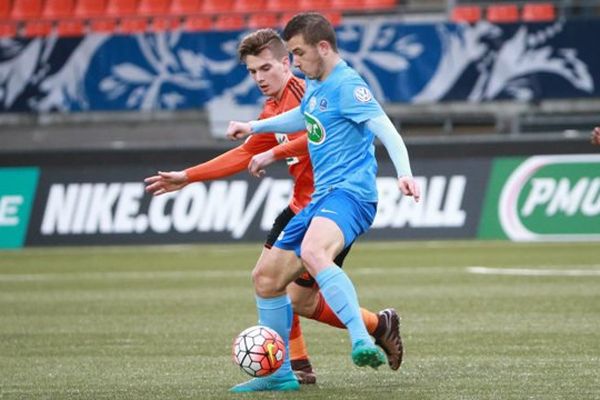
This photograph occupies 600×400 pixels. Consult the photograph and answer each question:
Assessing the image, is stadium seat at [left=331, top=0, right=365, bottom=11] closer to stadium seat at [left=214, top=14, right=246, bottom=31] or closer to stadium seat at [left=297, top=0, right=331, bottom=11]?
stadium seat at [left=297, top=0, right=331, bottom=11]

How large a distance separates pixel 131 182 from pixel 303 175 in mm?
12373

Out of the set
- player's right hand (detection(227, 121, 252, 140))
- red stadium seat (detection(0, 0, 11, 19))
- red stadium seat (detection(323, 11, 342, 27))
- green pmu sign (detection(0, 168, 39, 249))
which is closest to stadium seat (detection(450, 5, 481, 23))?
red stadium seat (detection(323, 11, 342, 27))

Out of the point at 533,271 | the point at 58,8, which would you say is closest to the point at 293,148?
the point at 533,271

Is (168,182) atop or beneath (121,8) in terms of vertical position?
beneath

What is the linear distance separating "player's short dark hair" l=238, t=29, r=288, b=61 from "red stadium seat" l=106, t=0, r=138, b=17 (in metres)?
18.0

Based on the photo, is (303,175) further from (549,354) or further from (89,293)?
(89,293)

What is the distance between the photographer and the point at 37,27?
25.3 metres

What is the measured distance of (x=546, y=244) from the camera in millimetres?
19250

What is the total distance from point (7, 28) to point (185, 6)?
355 centimetres

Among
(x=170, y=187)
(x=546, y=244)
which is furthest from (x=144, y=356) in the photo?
(x=546, y=244)

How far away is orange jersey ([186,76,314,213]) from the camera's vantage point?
326 inches

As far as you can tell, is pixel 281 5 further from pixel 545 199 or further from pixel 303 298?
pixel 303 298

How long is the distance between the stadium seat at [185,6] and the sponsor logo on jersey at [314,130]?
18242 millimetres

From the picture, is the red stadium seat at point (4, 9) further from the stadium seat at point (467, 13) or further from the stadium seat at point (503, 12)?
the stadium seat at point (503, 12)
